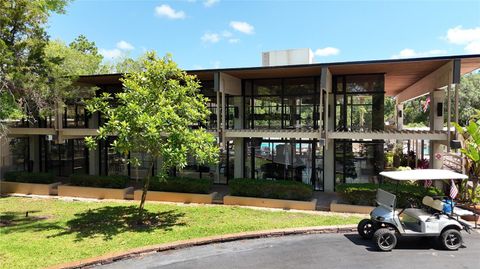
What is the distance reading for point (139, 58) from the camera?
4503 cm

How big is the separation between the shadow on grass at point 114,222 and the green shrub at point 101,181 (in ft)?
8.76

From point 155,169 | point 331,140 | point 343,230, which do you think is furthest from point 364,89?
point 155,169

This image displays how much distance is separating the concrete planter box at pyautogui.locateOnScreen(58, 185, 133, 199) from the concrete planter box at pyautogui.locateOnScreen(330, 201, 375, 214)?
31.0 ft

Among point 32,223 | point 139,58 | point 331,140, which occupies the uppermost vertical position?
point 139,58

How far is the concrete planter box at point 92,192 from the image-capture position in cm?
1620

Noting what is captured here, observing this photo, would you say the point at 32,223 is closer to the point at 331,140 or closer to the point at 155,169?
the point at 155,169

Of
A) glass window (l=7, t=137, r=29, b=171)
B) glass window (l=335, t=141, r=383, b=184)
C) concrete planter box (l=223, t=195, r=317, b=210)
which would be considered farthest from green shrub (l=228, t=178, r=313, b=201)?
glass window (l=7, t=137, r=29, b=171)

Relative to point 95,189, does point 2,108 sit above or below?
above

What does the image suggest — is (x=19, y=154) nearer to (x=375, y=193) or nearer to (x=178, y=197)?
(x=178, y=197)

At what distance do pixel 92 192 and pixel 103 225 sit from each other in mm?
5820

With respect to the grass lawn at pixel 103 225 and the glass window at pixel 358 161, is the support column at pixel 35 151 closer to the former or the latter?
the grass lawn at pixel 103 225

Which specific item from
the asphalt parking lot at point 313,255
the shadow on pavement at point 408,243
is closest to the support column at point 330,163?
the shadow on pavement at point 408,243

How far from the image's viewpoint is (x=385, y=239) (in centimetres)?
870

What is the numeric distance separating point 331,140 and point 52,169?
16650mm
